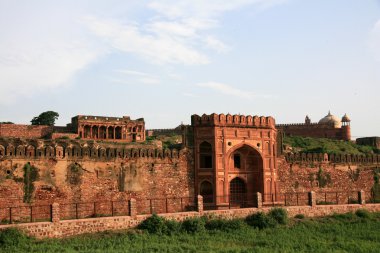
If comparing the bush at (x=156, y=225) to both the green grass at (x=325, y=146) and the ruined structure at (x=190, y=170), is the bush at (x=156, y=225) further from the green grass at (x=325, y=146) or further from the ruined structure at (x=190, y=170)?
the green grass at (x=325, y=146)

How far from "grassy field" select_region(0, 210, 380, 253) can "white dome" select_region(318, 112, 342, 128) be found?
36.1 m

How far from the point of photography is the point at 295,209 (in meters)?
28.9

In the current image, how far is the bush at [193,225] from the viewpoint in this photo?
2489cm

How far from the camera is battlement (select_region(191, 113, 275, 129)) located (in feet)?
98.7

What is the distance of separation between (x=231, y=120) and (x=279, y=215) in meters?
6.52

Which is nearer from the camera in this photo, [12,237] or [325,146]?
[12,237]

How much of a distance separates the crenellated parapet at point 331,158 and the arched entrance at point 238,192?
3.91 m

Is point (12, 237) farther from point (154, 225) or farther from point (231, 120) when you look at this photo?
point (231, 120)

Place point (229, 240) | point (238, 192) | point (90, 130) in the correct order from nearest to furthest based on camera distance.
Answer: point (229, 240), point (238, 192), point (90, 130)

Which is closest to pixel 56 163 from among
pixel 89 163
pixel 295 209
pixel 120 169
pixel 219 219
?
pixel 89 163

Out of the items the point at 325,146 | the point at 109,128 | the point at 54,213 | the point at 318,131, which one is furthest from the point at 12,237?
the point at 318,131

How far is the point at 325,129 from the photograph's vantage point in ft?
205

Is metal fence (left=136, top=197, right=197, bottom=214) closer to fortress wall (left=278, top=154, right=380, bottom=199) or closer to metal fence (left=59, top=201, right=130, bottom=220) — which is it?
metal fence (left=59, top=201, right=130, bottom=220)

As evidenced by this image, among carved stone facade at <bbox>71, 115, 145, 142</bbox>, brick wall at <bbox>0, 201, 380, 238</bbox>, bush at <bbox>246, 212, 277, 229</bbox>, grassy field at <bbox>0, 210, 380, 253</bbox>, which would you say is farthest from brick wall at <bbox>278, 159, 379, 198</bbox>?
carved stone facade at <bbox>71, 115, 145, 142</bbox>
